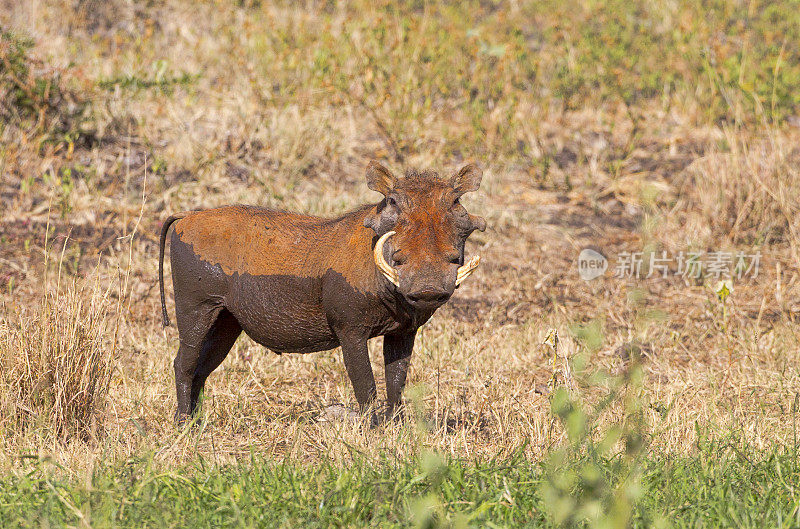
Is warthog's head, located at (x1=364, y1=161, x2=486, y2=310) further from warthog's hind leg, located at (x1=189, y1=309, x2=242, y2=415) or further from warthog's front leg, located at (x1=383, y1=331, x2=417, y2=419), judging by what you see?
warthog's hind leg, located at (x1=189, y1=309, x2=242, y2=415)

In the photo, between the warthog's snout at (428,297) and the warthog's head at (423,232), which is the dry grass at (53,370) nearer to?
the warthog's head at (423,232)

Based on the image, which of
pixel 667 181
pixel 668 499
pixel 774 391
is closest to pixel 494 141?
pixel 667 181

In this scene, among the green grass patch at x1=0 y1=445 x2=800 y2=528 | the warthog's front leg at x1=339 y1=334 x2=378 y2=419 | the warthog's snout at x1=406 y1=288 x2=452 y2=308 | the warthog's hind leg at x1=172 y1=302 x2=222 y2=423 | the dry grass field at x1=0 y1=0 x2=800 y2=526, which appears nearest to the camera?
the green grass patch at x1=0 y1=445 x2=800 y2=528

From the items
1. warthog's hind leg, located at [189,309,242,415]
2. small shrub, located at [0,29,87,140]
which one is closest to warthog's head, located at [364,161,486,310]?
warthog's hind leg, located at [189,309,242,415]

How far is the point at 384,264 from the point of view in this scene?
11.7ft

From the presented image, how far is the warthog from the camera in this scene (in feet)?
11.9

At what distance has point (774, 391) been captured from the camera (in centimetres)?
478

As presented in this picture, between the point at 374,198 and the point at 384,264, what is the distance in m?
4.39

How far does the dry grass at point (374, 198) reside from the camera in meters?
4.27

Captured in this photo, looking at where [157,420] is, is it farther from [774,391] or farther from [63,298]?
[774,391]

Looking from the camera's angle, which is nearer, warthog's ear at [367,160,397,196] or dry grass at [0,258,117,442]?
warthog's ear at [367,160,397,196]

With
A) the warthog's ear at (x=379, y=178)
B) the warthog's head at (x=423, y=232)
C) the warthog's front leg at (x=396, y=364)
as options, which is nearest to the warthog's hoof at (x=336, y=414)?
the warthog's front leg at (x=396, y=364)
